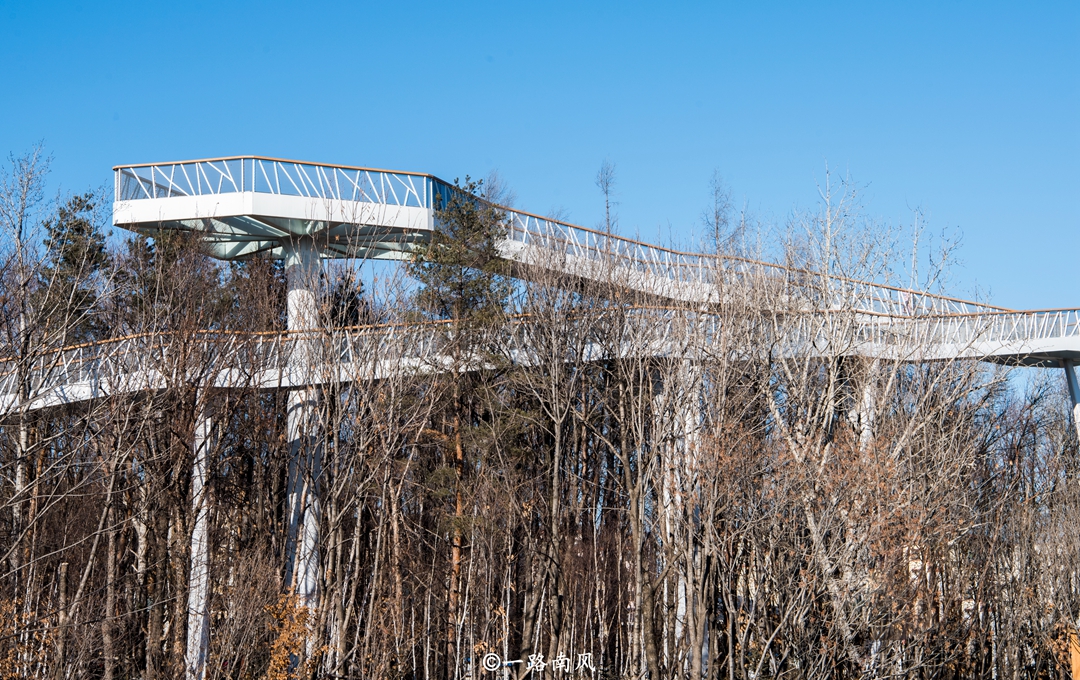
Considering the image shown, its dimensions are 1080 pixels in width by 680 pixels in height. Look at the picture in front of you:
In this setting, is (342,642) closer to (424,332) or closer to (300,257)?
(424,332)

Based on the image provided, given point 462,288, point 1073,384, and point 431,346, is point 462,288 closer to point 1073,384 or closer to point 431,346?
point 431,346

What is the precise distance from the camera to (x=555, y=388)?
22594mm

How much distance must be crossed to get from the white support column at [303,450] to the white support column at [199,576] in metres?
1.93

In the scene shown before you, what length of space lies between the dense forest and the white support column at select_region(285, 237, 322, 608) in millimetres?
203

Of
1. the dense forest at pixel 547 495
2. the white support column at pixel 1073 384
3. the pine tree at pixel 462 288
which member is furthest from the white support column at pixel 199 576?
the white support column at pixel 1073 384

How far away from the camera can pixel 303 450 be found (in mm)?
24000

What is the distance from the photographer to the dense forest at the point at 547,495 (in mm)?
18297

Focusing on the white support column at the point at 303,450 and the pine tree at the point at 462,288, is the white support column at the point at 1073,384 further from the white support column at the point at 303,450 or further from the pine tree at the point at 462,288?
the white support column at the point at 303,450

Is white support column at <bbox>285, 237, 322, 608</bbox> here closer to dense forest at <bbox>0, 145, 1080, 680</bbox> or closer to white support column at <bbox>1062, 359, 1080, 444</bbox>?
dense forest at <bbox>0, 145, 1080, 680</bbox>

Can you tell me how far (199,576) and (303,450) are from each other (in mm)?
3934

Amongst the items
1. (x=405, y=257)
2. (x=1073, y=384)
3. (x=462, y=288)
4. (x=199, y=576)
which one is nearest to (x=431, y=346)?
(x=462, y=288)

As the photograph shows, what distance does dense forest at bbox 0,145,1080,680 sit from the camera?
18297 mm

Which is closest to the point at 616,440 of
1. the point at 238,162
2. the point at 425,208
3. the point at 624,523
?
the point at 624,523

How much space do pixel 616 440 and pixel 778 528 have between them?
9566 mm
